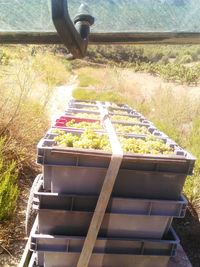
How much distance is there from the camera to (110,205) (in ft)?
7.73

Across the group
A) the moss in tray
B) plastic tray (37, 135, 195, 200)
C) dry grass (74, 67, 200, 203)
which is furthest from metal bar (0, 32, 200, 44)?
dry grass (74, 67, 200, 203)

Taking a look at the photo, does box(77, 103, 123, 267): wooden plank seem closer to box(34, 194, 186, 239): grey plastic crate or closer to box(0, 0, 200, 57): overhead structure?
box(34, 194, 186, 239): grey plastic crate

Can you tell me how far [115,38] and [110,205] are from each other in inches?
62.4

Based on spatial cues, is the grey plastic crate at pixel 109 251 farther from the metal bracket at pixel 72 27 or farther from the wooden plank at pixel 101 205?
the metal bracket at pixel 72 27

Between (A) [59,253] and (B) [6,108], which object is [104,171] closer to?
(A) [59,253]

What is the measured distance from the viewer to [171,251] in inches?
101

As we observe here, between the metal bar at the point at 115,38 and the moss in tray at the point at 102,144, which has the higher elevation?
the metal bar at the point at 115,38

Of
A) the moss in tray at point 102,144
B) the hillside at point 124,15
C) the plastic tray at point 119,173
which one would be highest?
the hillside at point 124,15

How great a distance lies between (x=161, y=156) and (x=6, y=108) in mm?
3456

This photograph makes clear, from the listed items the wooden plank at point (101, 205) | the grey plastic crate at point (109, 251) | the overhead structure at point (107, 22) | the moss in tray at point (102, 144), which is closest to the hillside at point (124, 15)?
the overhead structure at point (107, 22)

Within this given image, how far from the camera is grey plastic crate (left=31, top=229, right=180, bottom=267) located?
243cm

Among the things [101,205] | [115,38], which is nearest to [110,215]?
[101,205]

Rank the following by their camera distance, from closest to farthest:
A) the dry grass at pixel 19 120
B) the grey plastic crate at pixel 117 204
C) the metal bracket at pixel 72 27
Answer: the metal bracket at pixel 72 27
the grey plastic crate at pixel 117 204
the dry grass at pixel 19 120

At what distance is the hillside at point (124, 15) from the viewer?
840mm
